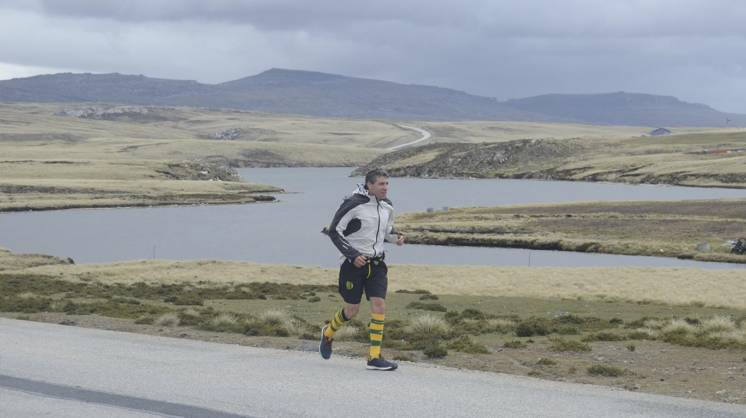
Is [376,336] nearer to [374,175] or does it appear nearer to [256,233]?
[374,175]

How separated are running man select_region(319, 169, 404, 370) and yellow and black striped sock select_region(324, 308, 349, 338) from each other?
493 millimetres

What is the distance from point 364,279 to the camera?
46.5 ft

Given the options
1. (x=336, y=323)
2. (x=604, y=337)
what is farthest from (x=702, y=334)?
(x=336, y=323)

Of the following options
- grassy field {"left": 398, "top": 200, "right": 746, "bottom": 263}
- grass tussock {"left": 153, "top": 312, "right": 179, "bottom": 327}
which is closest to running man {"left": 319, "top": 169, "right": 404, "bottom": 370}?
grass tussock {"left": 153, "top": 312, "right": 179, "bottom": 327}

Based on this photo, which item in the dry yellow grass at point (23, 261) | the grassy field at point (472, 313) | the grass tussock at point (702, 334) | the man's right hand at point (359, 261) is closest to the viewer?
the man's right hand at point (359, 261)

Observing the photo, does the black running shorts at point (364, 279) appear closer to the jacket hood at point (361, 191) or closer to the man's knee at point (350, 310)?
the man's knee at point (350, 310)

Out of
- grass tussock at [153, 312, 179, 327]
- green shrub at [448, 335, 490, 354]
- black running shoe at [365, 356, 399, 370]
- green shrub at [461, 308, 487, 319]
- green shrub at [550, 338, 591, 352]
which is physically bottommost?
green shrub at [461, 308, 487, 319]

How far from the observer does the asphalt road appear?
11.4 metres

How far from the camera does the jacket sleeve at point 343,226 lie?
548 inches

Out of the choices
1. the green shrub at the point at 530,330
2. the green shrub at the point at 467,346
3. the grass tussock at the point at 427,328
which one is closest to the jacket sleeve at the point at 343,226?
the green shrub at the point at 467,346

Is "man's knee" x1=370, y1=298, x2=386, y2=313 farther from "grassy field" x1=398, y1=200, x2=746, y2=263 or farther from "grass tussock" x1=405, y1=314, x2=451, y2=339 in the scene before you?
"grassy field" x1=398, y1=200, x2=746, y2=263

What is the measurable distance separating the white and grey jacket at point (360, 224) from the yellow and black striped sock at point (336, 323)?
113cm

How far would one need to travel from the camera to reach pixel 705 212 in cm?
8219

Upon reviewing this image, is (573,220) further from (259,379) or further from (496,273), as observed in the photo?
(259,379)
